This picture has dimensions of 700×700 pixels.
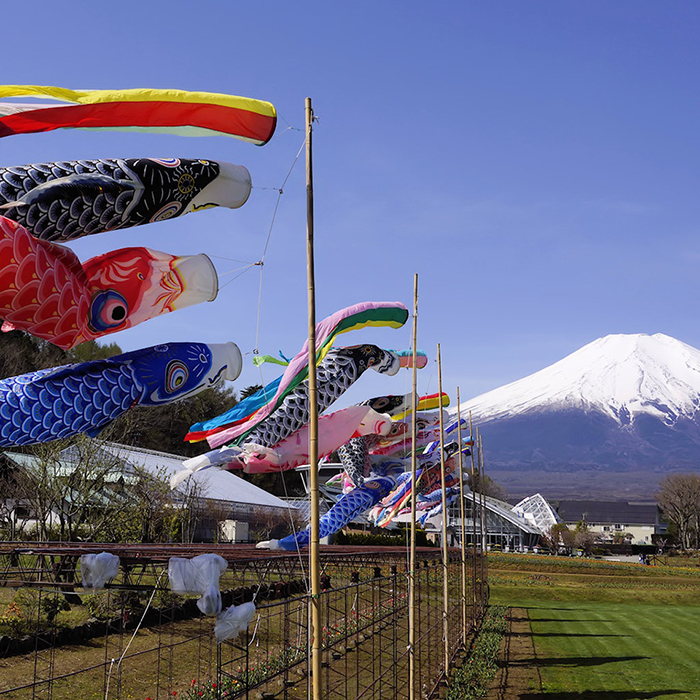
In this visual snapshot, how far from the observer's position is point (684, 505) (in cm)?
7888

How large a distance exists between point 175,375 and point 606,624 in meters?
23.9

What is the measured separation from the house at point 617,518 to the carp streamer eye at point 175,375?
98.6m

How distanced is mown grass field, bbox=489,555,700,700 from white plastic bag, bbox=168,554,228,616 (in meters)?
10.9

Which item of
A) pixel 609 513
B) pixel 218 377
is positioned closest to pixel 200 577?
pixel 218 377

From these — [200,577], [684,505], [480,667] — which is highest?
[684,505]

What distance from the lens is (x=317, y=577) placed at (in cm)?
736

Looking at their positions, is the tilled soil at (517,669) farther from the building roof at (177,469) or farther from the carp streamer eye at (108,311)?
the building roof at (177,469)

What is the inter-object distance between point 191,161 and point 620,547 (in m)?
72.8

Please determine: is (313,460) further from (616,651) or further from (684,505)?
(684,505)

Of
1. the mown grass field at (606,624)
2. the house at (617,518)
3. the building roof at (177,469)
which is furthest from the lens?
the house at (617,518)

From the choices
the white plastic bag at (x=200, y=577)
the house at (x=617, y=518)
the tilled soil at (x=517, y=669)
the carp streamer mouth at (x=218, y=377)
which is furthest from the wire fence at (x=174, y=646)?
the house at (x=617, y=518)

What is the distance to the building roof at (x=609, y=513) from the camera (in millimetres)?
108062

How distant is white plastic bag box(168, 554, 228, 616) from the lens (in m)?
7.39

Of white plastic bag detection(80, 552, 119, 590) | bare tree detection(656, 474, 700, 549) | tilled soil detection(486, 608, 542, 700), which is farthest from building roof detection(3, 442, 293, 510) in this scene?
bare tree detection(656, 474, 700, 549)
